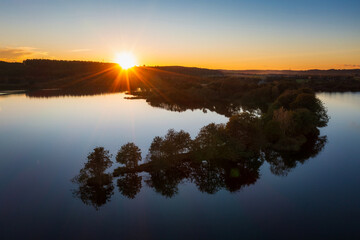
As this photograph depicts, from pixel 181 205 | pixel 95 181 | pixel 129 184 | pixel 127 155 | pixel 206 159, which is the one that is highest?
pixel 127 155

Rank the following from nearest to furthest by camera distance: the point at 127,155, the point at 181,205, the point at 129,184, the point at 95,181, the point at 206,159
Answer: the point at 181,205
the point at 95,181
the point at 129,184
the point at 127,155
the point at 206,159

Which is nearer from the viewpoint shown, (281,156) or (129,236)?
(129,236)

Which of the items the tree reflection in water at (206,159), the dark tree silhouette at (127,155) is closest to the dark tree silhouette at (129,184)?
the tree reflection in water at (206,159)

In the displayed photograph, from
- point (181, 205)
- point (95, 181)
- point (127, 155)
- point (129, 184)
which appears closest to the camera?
point (181, 205)

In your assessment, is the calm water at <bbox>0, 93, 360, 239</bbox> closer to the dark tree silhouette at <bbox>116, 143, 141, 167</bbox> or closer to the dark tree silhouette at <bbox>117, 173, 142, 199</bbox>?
the dark tree silhouette at <bbox>117, 173, 142, 199</bbox>

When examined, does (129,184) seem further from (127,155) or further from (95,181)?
(95,181)

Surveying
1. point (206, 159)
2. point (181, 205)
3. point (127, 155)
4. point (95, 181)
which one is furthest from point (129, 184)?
point (206, 159)

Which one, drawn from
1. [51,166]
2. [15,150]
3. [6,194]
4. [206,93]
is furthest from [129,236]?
[206,93]

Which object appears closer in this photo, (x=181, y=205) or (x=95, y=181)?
(x=181, y=205)

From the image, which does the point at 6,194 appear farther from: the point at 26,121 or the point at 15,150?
the point at 26,121

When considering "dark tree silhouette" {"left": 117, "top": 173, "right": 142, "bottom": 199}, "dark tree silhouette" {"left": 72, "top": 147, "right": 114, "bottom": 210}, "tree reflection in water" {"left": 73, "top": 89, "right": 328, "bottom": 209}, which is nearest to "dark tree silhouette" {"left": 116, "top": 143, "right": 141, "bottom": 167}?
"tree reflection in water" {"left": 73, "top": 89, "right": 328, "bottom": 209}

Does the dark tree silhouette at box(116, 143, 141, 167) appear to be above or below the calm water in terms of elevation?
above
